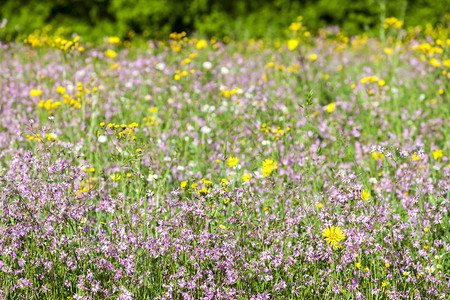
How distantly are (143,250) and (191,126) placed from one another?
7.25ft

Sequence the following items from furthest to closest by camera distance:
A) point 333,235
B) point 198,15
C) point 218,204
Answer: point 198,15, point 218,204, point 333,235

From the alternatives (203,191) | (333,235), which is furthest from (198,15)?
(333,235)

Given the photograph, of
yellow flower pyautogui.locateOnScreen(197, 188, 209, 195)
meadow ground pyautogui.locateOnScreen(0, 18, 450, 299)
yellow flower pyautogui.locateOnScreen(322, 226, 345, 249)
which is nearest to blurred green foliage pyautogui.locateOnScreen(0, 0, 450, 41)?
meadow ground pyautogui.locateOnScreen(0, 18, 450, 299)

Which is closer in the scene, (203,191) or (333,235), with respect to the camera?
(333,235)

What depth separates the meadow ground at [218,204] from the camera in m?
2.29

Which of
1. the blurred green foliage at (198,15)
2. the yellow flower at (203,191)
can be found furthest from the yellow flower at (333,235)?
the blurred green foliage at (198,15)

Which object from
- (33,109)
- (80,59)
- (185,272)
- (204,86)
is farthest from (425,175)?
(80,59)

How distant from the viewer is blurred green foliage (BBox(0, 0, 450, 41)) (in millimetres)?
9289

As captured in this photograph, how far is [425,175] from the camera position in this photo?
337 cm

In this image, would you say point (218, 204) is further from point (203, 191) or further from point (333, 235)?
point (333, 235)

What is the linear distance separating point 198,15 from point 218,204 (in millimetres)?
7599

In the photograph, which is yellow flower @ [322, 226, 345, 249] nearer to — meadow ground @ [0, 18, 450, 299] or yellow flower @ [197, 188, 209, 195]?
meadow ground @ [0, 18, 450, 299]

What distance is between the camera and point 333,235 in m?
2.34

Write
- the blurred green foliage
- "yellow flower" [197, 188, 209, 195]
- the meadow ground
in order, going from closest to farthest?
1. the meadow ground
2. "yellow flower" [197, 188, 209, 195]
3. the blurred green foliage
